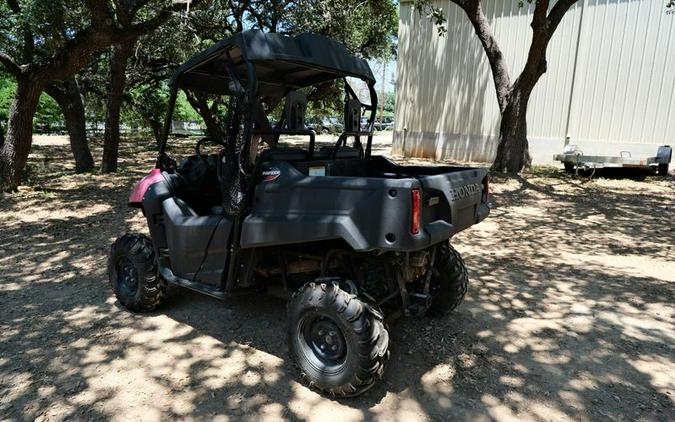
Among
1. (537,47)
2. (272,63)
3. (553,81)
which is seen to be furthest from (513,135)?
(272,63)

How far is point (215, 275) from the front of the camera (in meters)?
3.39

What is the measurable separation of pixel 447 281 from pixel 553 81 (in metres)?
12.5

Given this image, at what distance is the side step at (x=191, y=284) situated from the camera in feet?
11.1

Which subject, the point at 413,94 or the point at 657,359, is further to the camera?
the point at 413,94

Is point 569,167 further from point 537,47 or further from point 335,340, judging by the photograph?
point 335,340

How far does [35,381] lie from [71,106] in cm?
1064

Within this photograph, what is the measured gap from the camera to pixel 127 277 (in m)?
4.13

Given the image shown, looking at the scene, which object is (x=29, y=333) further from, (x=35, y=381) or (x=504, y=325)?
(x=504, y=325)

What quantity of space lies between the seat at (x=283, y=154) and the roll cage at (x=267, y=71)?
0.30 ft

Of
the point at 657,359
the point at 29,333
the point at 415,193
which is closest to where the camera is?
the point at 415,193

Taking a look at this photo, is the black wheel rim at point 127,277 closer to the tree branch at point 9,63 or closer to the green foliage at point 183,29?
the green foliage at point 183,29

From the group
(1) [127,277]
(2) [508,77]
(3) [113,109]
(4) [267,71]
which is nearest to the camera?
(4) [267,71]

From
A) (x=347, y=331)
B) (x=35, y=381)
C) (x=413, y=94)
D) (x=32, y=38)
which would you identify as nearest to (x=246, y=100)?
(x=347, y=331)

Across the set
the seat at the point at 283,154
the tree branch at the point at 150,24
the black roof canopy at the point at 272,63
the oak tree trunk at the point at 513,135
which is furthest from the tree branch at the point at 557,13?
the seat at the point at 283,154
